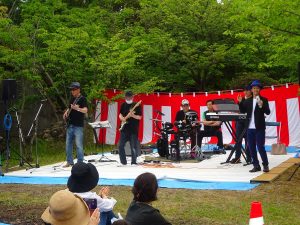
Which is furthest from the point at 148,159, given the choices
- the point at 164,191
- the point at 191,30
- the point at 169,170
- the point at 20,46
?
the point at 191,30

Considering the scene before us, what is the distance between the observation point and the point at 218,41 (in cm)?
1919

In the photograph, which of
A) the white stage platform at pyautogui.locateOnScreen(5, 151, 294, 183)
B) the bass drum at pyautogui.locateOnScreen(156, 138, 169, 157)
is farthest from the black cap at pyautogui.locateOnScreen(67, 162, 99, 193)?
the bass drum at pyautogui.locateOnScreen(156, 138, 169, 157)

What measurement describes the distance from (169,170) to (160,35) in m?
10.1

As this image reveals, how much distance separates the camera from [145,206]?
329cm

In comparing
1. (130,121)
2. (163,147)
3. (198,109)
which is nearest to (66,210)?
(130,121)

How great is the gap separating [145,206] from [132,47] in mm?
13727

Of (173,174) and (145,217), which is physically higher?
(145,217)

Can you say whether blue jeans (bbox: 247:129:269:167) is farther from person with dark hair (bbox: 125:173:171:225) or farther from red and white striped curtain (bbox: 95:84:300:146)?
red and white striped curtain (bbox: 95:84:300:146)

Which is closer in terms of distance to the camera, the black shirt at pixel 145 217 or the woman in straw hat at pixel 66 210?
the woman in straw hat at pixel 66 210

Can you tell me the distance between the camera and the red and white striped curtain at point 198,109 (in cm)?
1404

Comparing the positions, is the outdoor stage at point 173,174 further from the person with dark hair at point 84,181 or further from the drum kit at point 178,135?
the person with dark hair at point 84,181

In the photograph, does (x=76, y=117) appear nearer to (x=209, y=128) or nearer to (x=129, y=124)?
(x=129, y=124)

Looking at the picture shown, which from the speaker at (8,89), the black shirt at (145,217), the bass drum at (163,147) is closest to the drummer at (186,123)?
the bass drum at (163,147)

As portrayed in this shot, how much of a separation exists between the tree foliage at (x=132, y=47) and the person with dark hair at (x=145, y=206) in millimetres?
7937
